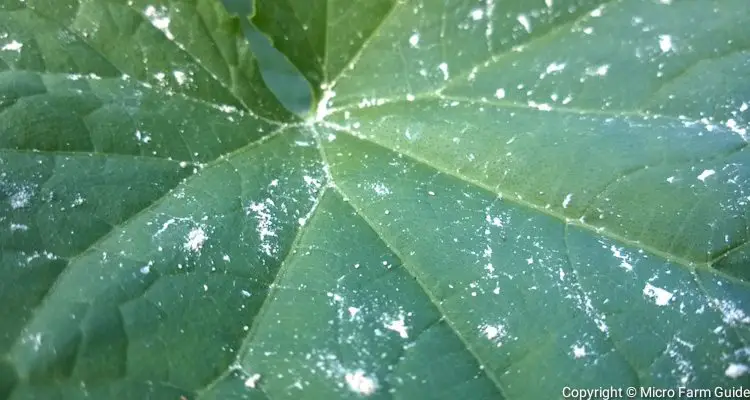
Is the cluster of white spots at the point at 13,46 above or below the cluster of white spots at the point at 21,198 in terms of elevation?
above

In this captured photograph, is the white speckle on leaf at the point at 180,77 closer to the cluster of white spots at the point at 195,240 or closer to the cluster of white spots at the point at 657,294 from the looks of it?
the cluster of white spots at the point at 195,240

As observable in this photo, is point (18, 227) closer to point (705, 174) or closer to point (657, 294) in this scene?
point (657, 294)

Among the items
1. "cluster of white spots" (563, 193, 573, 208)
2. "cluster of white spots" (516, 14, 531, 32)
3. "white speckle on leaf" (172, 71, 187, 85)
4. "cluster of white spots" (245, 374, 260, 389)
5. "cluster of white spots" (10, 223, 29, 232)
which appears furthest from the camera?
"cluster of white spots" (516, 14, 531, 32)

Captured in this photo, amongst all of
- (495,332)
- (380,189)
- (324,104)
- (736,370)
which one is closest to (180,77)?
(324,104)

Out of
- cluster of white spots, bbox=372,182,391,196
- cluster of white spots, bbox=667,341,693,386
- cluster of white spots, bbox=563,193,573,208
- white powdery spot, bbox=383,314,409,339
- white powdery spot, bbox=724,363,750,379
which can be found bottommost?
white powdery spot, bbox=724,363,750,379

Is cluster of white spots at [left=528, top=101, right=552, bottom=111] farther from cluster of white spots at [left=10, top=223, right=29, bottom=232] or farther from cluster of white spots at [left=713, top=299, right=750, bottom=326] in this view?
cluster of white spots at [left=10, top=223, right=29, bottom=232]

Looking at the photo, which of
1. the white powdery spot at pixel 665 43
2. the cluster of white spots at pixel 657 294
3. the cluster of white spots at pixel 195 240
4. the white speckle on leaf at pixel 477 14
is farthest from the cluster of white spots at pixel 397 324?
the white powdery spot at pixel 665 43

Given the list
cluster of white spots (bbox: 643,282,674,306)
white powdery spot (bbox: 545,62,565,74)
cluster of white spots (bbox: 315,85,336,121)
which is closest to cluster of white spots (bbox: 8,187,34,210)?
cluster of white spots (bbox: 315,85,336,121)
